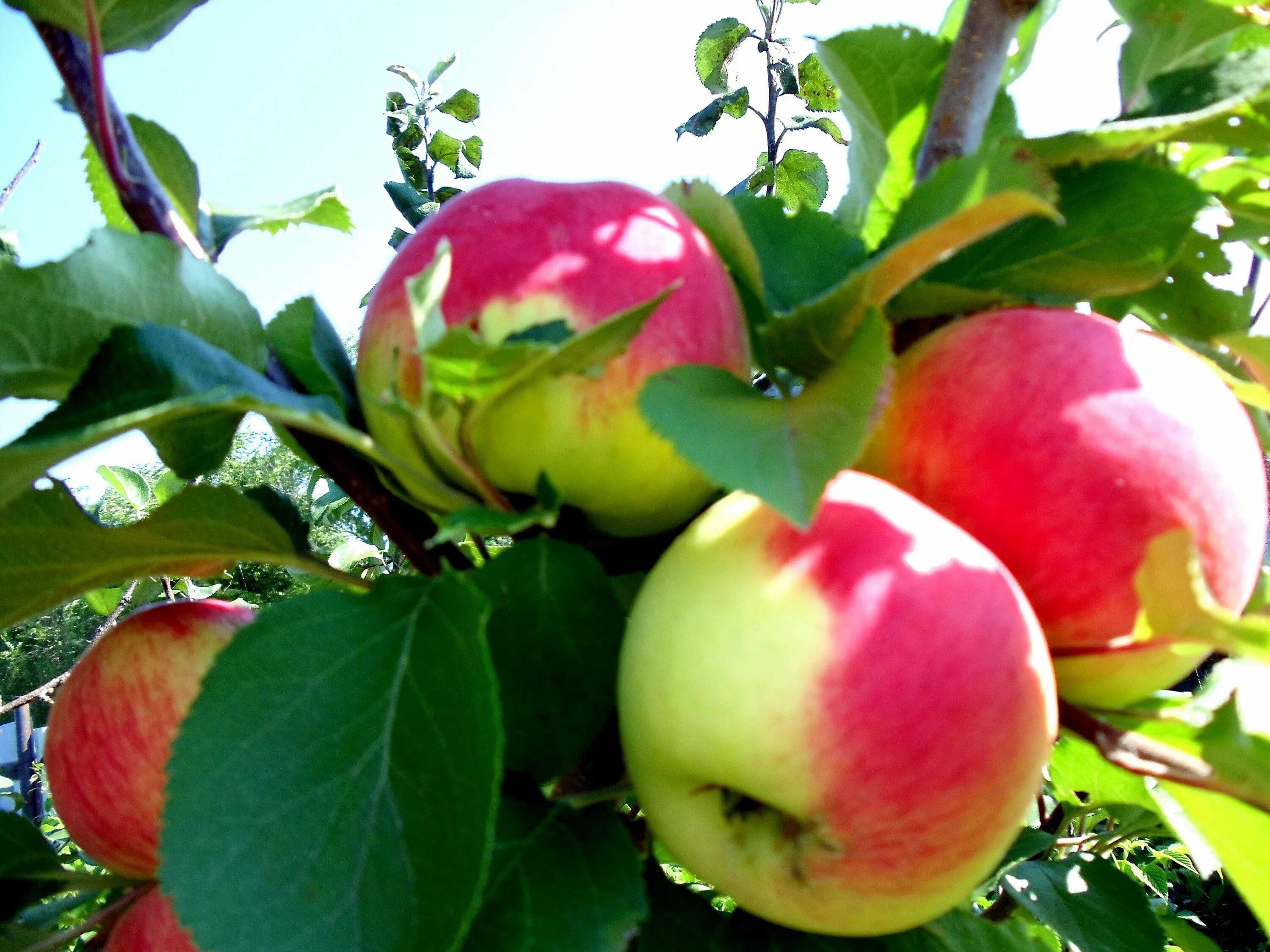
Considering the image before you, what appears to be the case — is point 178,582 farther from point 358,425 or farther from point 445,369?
point 445,369

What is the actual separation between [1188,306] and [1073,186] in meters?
0.18

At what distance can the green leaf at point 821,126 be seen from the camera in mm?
1696

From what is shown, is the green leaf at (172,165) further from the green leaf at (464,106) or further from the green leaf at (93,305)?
the green leaf at (464,106)

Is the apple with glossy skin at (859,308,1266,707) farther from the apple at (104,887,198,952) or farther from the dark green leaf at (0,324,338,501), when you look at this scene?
the apple at (104,887,198,952)

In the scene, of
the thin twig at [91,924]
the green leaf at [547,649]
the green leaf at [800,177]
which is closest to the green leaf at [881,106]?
the green leaf at [547,649]

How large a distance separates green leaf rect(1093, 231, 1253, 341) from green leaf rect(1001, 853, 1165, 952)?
0.36m

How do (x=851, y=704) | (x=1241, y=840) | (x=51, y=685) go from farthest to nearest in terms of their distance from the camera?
(x=51, y=685)
(x=1241, y=840)
(x=851, y=704)

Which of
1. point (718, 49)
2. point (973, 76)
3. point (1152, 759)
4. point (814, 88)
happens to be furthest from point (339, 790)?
point (718, 49)

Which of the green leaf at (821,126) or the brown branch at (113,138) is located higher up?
the brown branch at (113,138)

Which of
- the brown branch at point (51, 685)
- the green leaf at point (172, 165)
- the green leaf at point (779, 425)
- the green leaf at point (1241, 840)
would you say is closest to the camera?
the green leaf at point (779, 425)

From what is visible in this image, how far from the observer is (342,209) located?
0.60 m

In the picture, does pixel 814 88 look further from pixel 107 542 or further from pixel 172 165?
pixel 107 542

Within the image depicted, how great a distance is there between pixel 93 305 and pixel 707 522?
252mm

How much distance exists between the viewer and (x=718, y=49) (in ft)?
5.86
